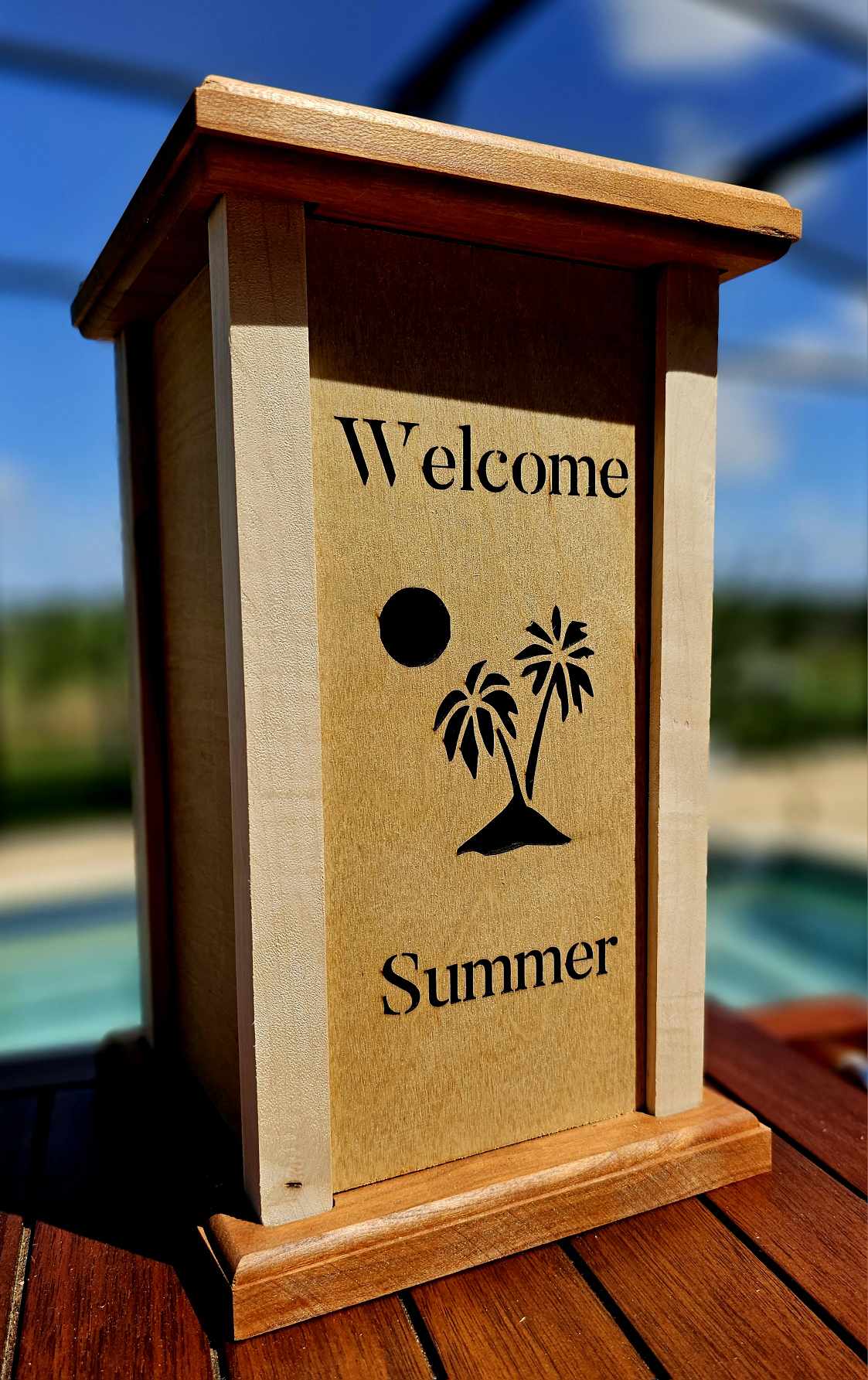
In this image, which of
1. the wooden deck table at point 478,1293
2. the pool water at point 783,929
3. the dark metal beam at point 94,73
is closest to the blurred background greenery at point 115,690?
the pool water at point 783,929

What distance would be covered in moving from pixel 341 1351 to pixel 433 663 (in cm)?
62

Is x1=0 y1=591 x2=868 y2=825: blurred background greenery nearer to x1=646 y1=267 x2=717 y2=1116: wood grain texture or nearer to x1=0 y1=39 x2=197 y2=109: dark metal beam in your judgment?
x1=0 y1=39 x2=197 y2=109: dark metal beam

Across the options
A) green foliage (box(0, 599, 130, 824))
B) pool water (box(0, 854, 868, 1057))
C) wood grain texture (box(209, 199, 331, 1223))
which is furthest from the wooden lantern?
green foliage (box(0, 599, 130, 824))

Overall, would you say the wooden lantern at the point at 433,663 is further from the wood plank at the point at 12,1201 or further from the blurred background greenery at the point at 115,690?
the blurred background greenery at the point at 115,690

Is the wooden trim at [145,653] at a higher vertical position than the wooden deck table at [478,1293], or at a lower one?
higher

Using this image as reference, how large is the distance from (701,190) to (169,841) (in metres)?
0.97

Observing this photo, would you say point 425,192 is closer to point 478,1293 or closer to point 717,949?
point 478,1293

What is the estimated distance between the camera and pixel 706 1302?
0.87 meters

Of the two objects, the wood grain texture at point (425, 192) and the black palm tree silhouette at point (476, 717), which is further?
the black palm tree silhouette at point (476, 717)

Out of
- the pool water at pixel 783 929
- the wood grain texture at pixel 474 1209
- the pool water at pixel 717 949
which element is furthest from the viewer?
the pool water at pixel 783 929

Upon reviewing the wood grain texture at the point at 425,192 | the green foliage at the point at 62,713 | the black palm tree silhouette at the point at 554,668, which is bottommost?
the green foliage at the point at 62,713

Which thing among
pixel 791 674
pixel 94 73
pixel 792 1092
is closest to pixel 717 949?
pixel 791 674

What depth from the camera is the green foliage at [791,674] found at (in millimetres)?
12094

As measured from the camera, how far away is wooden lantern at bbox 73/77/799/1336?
2.71ft
